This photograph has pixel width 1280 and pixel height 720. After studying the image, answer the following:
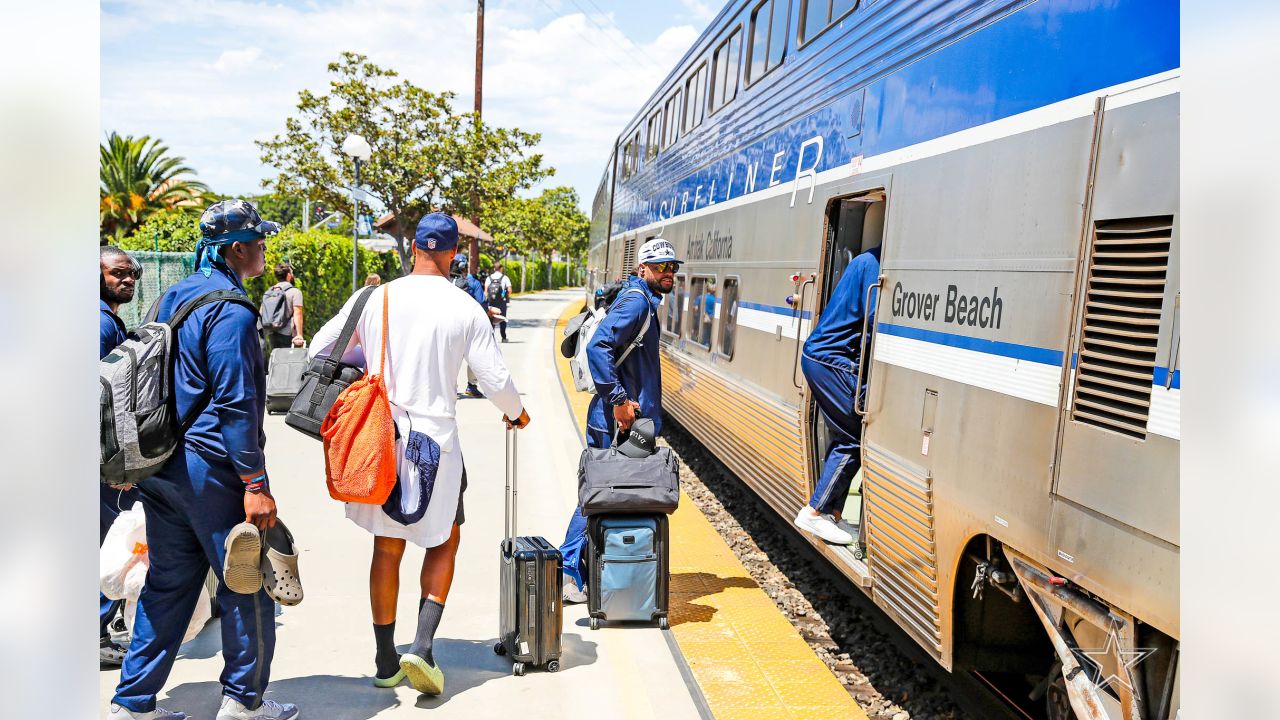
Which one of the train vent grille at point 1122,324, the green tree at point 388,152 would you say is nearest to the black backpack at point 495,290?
the green tree at point 388,152

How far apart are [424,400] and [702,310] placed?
6.25m

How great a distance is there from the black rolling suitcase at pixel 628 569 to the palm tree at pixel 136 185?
2776cm

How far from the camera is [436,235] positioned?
463cm

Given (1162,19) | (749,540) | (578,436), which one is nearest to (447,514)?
(1162,19)

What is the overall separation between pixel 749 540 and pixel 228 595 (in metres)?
5.27

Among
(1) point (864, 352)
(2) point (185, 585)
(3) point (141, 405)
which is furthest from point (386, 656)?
(1) point (864, 352)

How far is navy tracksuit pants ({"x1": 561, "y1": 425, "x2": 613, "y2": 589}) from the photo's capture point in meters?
6.05

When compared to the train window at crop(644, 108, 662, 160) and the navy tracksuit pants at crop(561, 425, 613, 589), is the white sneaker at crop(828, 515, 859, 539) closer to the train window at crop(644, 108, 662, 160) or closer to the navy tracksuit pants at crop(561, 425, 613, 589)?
the navy tracksuit pants at crop(561, 425, 613, 589)

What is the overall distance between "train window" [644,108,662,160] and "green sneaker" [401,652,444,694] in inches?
416

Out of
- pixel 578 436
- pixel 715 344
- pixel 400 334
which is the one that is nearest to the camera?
pixel 400 334

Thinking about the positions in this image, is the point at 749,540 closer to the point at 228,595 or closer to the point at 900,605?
the point at 900,605

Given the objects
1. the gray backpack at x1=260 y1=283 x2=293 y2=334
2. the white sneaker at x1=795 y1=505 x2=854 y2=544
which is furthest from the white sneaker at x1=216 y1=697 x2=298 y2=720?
the gray backpack at x1=260 y1=283 x2=293 y2=334

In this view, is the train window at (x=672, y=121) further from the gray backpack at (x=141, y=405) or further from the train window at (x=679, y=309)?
the gray backpack at (x=141, y=405)

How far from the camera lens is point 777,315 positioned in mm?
7457
